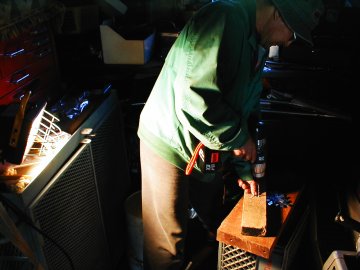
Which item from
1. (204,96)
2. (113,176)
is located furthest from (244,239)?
(113,176)

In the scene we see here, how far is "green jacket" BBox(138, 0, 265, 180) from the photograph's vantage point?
3.65 feet

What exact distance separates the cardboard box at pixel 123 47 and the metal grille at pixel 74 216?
0.77 metres

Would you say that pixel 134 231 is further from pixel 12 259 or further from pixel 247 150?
pixel 247 150

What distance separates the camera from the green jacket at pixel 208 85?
43.8 inches

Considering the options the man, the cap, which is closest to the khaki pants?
the man

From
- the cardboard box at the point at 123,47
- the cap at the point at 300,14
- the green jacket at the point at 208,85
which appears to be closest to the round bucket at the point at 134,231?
the green jacket at the point at 208,85

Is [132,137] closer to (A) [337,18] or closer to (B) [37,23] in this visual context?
(B) [37,23]

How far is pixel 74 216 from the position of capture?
150 centimetres

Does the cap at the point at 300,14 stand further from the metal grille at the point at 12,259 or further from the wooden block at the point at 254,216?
the metal grille at the point at 12,259

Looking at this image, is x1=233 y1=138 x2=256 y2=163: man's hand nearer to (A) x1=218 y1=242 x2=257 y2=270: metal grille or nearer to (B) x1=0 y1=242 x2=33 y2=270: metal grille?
(A) x1=218 y1=242 x2=257 y2=270: metal grille

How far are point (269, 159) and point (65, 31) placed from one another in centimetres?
150

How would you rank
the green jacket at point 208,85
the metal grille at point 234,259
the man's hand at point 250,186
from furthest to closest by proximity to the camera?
1. the man's hand at point 250,186
2. the metal grille at point 234,259
3. the green jacket at point 208,85

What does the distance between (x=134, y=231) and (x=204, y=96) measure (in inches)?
42.2

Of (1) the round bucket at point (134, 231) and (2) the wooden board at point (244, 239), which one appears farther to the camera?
(1) the round bucket at point (134, 231)
